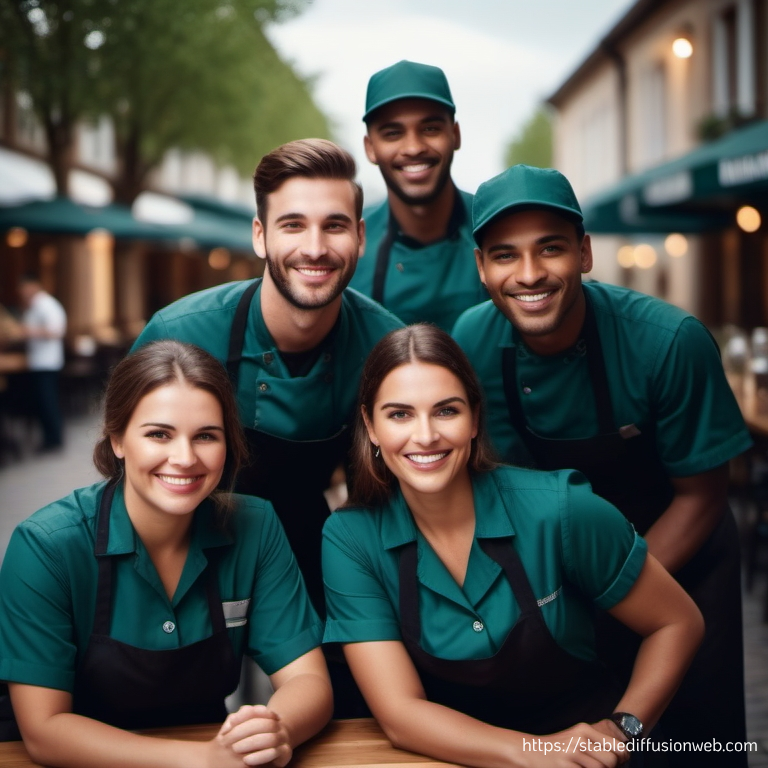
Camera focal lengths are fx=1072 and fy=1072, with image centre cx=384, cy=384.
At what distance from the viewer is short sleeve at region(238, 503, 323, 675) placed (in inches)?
88.0

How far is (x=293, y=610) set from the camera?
228cm

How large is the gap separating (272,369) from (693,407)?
107 cm

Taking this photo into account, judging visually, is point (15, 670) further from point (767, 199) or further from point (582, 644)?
point (767, 199)

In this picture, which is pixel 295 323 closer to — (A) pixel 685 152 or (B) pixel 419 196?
(B) pixel 419 196

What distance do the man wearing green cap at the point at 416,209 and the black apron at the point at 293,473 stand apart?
0.65 meters

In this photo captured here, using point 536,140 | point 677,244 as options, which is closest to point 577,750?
point 677,244

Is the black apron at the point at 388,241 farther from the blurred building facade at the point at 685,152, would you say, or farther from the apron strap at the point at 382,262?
the blurred building facade at the point at 685,152

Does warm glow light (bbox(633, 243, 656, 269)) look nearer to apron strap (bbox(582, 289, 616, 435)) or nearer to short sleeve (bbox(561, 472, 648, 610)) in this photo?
apron strap (bbox(582, 289, 616, 435))

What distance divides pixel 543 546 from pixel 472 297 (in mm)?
1373

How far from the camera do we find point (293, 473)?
291cm

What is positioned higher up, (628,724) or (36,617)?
→ (36,617)

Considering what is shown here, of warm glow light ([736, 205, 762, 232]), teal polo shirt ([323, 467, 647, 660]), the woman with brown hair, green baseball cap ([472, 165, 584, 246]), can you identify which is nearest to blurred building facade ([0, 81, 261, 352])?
green baseball cap ([472, 165, 584, 246])

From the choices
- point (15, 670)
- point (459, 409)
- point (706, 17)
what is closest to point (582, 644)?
point (459, 409)

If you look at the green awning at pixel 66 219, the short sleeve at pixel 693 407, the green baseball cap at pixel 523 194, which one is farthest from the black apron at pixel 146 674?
the green awning at pixel 66 219
